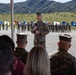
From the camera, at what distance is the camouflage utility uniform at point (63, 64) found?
4.05 meters

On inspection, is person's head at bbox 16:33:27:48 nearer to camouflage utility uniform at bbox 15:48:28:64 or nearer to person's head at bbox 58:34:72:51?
camouflage utility uniform at bbox 15:48:28:64

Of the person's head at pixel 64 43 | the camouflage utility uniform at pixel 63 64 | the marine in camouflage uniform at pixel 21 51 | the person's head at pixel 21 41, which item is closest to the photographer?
the camouflage utility uniform at pixel 63 64

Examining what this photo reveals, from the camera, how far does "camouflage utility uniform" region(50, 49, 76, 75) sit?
13.3 feet

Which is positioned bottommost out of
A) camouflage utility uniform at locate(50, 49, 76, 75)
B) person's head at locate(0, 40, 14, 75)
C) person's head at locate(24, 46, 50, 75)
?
camouflage utility uniform at locate(50, 49, 76, 75)

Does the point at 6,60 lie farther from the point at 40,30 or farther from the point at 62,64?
the point at 40,30

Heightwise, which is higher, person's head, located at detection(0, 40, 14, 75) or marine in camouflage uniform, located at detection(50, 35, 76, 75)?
person's head, located at detection(0, 40, 14, 75)

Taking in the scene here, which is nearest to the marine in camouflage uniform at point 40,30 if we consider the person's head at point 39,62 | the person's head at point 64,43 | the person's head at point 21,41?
the person's head at point 21,41

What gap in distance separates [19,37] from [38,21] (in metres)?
3.50

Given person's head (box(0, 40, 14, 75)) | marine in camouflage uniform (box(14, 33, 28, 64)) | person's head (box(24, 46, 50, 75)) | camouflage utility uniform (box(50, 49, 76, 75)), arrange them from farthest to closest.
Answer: marine in camouflage uniform (box(14, 33, 28, 64))
camouflage utility uniform (box(50, 49, 76, 75))
person's head (box(24, 46, 50, 75))
person's head (box(0, 40, 14, 75))

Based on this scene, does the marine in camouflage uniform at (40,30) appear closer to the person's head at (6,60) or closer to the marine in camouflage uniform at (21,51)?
the marine in camouflage uniform at (21,51)

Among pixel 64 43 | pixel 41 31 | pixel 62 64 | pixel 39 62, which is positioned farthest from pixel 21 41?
pixel 41 31

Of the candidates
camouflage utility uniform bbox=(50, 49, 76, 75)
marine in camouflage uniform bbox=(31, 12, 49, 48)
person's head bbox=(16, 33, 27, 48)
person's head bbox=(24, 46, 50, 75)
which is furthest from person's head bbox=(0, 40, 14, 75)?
marine in camouflage uniform bbox=(31, 12, 49, 48)

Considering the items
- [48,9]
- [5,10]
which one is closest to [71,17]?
[5,10]

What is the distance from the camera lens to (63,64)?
405 centimetres
